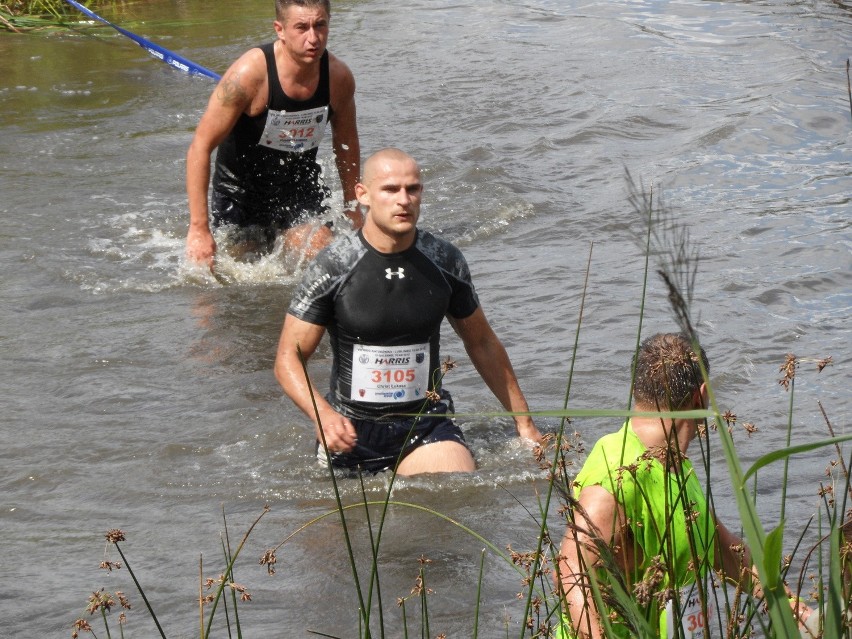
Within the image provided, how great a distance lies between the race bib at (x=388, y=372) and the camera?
17.9 ft

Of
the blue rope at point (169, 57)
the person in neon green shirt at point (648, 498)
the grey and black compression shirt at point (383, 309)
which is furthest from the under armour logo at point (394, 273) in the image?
the blue rope at point (169, 57)

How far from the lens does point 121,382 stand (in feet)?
22.6

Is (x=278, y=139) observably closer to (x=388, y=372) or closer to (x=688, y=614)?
(x=388, y=372)

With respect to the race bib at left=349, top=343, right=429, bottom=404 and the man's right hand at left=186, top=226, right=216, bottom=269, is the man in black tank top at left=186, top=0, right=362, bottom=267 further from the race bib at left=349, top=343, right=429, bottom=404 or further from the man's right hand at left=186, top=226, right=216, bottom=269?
the race bib at left=349, top=343, right=429, bottom=404

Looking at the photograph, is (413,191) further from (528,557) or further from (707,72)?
(707,72)

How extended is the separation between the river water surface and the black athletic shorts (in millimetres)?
111

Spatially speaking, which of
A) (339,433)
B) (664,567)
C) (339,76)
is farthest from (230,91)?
(664,567)

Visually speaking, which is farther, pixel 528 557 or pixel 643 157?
pixel 643 157

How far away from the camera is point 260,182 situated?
314 inches

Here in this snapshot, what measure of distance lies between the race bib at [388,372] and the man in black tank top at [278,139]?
86.0 inches

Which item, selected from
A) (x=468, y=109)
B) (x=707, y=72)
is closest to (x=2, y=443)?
(x=468, y=109)

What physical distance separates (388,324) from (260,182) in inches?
113

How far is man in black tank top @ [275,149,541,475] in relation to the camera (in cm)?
532

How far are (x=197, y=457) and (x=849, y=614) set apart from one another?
13.4ft
